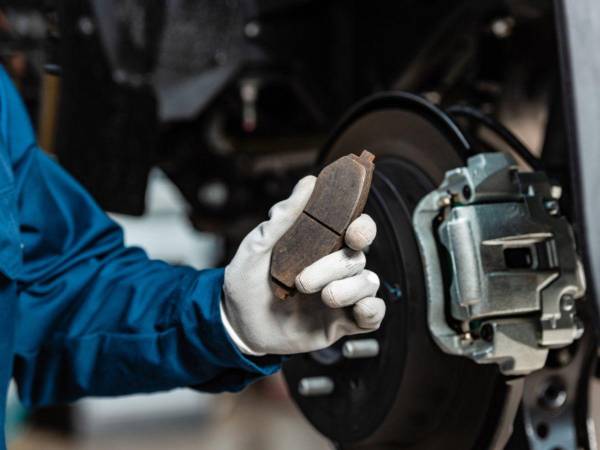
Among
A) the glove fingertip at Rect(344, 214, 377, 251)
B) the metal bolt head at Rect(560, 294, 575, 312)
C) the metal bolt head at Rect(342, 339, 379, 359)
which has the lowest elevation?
the metal bolt head at Rect(342, 339, 379, 359)

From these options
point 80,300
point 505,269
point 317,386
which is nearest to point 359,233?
point 505,269

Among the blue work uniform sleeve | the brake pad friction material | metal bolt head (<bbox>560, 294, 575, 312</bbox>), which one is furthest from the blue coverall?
metal bolt head (<bbox>560, 294, 575, 312</bbox>)

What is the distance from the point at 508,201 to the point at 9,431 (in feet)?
11.0

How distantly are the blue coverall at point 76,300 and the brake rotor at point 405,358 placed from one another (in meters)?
0.10

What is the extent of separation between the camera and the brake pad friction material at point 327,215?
606mm

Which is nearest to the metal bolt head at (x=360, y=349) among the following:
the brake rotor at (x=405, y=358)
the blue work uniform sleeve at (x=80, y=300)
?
the brake rotor at (x=405, y=358)

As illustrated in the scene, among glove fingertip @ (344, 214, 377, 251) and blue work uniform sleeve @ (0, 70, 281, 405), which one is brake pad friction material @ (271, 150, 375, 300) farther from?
blue work uniform sleeve @ (0, 70, 281, 405)

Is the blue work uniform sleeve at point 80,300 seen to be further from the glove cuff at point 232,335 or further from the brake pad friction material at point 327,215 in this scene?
the brake pad friction material at point 327,215

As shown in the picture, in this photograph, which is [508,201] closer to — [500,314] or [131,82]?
[500,314]

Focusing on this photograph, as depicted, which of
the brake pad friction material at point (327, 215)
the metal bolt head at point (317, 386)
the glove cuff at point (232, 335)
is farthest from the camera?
the metal bolt head at point (317, 386)

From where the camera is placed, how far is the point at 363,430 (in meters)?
0.81

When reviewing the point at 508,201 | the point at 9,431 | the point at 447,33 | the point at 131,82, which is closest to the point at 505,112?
the point at 447,33

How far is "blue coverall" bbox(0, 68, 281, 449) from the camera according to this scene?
83 centimetres

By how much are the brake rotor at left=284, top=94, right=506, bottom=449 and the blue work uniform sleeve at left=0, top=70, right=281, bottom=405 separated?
0.40 feet
